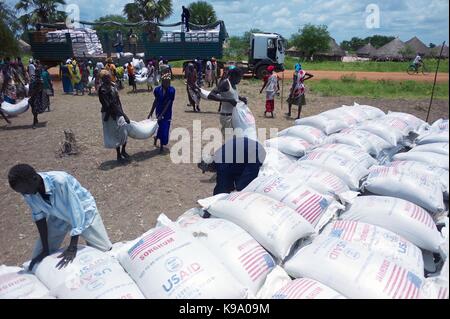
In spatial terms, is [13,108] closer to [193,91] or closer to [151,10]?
[193,91]

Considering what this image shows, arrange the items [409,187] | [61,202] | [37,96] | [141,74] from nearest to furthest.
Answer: [61,202] → [409,187] → [37,96] → [141,74]

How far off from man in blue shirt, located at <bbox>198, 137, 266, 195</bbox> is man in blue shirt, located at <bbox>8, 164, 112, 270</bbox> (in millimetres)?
1206

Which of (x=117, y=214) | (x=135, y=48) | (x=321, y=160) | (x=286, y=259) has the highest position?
(x=135, y=48)

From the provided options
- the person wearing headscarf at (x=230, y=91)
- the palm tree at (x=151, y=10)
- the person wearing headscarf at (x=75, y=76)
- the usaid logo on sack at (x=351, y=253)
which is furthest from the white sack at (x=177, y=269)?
the palm tree at (x=151, y=10)

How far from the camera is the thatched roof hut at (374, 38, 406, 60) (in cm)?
3701

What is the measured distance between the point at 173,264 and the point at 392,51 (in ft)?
141

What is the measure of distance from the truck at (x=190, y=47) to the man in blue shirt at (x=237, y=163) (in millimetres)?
12737

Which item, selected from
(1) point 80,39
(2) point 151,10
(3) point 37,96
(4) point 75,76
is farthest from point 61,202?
(2) point 151,10

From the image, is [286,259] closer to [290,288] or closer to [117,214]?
Answer: [290,288]

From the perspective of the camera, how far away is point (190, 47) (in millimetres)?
15758

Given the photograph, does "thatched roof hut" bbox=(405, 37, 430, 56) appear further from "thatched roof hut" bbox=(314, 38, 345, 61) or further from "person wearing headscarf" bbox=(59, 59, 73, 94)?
"person wearing headscarf" bbox=(59, 59, 73, 94)
